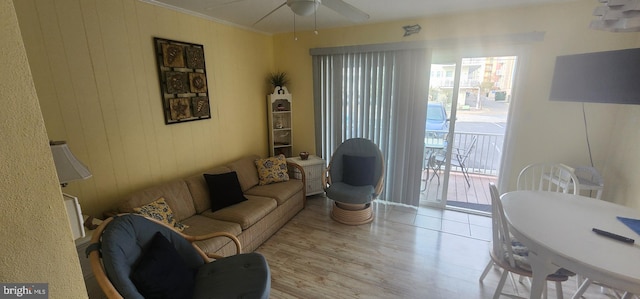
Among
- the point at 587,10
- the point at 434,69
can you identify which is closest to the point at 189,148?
the point at 434,69

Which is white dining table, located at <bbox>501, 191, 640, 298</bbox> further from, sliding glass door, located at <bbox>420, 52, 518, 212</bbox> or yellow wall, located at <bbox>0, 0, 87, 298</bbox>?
yellow wall, located at <bbox>0, 0, 87, 298</bbox>

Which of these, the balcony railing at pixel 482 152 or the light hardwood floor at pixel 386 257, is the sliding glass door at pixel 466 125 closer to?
the balcony railing at pixel 482 152

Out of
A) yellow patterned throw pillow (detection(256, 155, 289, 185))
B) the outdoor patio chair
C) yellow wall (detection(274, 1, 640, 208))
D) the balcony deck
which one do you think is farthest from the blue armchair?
the outdoor patio chair

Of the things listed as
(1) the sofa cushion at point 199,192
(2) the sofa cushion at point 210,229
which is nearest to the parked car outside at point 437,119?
(2) the sofa cushion at point 210,229

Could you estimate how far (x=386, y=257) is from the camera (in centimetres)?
267

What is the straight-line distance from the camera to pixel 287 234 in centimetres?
312

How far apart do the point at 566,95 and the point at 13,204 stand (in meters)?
3.53

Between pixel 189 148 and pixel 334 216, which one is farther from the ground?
pixel 189 148

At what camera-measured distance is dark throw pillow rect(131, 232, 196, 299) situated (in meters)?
1.46

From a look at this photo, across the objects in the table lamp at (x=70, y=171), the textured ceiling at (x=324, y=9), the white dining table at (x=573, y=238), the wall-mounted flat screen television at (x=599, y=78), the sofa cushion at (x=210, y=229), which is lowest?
the sofa cushion at (x=210, y=229)

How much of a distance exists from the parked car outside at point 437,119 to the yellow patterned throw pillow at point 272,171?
7.06 feet

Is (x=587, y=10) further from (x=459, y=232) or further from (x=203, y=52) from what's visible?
(x=203, y=52)

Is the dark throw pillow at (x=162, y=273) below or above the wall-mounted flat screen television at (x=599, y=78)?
below

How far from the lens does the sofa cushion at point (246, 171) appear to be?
3305 mm
